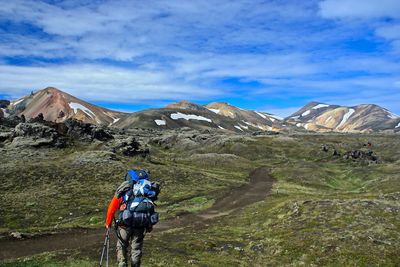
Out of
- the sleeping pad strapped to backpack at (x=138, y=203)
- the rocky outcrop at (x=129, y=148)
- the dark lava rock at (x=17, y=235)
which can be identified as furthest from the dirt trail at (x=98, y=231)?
the rocky outcrop at (x=129, y=148)

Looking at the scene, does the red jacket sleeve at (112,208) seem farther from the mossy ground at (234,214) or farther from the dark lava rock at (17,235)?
the dark lava rock at (17,235)

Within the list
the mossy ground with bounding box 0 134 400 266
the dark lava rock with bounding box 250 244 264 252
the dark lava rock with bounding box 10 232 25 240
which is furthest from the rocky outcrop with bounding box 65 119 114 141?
the dark lava rock with bounding box 250 244 264 252

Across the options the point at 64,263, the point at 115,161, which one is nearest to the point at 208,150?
the point at 115,161

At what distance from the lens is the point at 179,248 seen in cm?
2716

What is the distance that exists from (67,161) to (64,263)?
59376mm

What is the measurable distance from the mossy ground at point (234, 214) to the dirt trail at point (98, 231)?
2.42 metres

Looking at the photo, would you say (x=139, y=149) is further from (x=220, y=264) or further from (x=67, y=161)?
(x=220, y=264)

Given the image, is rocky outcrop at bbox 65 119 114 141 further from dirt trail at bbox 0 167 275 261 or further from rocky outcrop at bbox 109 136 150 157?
→ dirt trail at bbox 0 167 275 261

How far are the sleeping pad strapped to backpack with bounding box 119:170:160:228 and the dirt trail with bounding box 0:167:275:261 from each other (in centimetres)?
1079

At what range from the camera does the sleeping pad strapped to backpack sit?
1505cm

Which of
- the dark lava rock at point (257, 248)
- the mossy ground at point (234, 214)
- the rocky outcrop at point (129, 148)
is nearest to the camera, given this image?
the mossy ground at point (234, 214)

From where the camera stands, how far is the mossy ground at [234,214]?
85.9 ft

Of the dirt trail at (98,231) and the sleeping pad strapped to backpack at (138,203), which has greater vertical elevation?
the sleeping pad strapped to backpack at (138,203)

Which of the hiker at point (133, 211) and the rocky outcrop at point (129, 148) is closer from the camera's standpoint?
the hiker at point (133, 211)
